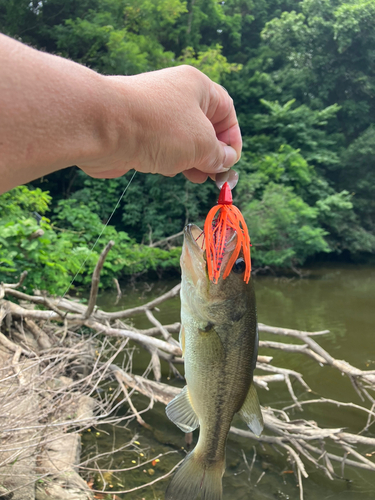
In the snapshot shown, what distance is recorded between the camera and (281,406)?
5.30 meters

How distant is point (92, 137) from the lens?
2.86ft

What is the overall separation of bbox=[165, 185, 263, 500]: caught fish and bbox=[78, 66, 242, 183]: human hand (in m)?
0.19

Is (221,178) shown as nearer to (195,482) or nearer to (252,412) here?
(252,412)

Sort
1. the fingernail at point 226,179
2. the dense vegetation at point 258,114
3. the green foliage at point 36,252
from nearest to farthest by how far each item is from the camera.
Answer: the fingernail at point 226,179
the green foliage at point 36,252
the dense vegetation at point 258,114

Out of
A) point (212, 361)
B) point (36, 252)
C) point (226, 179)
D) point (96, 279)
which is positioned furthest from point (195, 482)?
point (36, 252)

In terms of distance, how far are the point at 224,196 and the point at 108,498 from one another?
3325 millimetres

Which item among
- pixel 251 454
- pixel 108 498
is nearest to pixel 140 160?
pixel 108 498

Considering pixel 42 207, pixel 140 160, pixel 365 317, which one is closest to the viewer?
pixel 140 160

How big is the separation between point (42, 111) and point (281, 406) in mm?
5343

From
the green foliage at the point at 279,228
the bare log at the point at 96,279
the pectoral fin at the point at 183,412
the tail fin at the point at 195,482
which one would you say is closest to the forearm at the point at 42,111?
the pectoral fin at the point at 183,412

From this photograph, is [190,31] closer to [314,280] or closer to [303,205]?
[303,205]

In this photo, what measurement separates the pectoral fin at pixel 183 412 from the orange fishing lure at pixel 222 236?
1.59ft

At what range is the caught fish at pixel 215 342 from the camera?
132cm

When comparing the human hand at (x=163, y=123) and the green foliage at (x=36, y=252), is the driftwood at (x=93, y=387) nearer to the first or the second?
the green foliage at (x=36, y=252)
